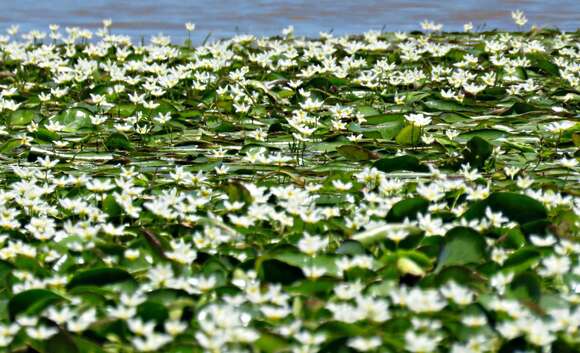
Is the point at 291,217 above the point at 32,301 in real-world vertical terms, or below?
above

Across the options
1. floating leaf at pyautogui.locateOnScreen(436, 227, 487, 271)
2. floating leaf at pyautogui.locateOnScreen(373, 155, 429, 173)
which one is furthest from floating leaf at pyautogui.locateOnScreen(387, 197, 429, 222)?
floating leaf at pyautogui.locateOnScreen(373, 155, 429, 173)

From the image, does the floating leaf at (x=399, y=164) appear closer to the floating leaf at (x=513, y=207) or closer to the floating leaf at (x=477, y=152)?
the floating leaf at (x=477, y=152)

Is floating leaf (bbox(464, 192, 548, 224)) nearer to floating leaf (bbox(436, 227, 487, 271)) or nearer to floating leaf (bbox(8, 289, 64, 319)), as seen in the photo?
floating leaf (bbox(436, 227, 487, 271))

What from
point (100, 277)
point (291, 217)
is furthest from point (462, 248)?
point (100, 277)

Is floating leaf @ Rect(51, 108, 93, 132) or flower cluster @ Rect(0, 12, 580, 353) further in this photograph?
floating leaf @ Rect(51, 108, 93, 132)

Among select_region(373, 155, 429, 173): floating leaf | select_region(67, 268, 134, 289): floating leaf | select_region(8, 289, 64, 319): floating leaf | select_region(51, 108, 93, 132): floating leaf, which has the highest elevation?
select_region(51, 108, 93, 132): floating leaf

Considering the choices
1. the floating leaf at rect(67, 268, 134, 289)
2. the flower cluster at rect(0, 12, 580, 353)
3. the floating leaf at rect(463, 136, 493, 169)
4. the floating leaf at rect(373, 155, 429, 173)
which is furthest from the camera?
the floating leaf at rect(463, 136, 493, 169)

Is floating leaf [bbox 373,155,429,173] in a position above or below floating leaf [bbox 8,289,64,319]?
above

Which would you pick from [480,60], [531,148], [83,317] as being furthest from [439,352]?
[480,60]

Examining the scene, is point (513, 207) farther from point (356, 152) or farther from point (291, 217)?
point (356, 152)

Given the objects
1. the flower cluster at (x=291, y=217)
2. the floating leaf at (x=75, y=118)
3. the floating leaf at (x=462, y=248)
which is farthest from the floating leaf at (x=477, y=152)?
the floating leaf at (x=75, y=118)

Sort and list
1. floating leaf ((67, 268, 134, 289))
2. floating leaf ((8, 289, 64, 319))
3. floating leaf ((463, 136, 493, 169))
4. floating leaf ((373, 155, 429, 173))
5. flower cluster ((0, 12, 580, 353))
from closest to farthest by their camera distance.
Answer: flower cluster ((0, 12, 580, 353))
floating leaf ((8, 289, 64, 319))
floating leaf ((67, 268, 134, 289))
floating leaf ((373, 155, 429, 173))
floating leaf ((463, 136, 493, 169))
